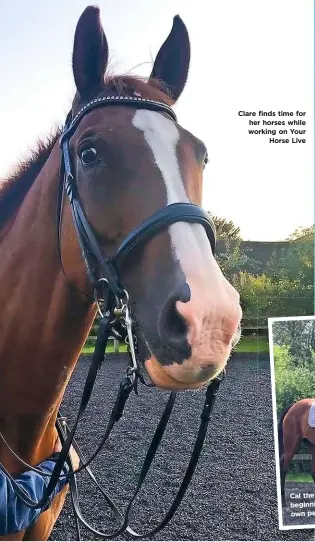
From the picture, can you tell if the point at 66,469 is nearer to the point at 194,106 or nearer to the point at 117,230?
the point at 117,230

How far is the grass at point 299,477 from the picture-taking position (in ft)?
9.61

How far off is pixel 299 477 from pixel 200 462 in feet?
2.53

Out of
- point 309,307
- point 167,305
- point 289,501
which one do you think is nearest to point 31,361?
point 167,305

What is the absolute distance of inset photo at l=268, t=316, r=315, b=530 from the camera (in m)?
2.90

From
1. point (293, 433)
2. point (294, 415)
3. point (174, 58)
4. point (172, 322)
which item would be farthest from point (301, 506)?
point (174, 58)

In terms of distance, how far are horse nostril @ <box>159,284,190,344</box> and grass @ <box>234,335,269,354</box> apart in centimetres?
196

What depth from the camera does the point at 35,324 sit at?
1447 mm

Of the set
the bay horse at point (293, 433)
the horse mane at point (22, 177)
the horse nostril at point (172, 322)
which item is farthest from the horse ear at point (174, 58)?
the bay horse at point (293, 433)

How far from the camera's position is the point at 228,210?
2.82 meters

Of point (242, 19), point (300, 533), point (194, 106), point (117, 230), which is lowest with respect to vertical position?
point (300, 533)

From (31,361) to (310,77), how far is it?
2338 mm

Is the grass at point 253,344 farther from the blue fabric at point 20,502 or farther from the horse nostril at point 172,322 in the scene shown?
the horse nostril at point 172,322

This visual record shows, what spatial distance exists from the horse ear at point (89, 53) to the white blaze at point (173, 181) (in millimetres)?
201

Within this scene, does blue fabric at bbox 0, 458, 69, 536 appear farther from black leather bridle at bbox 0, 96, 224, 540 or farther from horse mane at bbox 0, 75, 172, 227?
horse mane at bbox 0, 75, 172, 227
